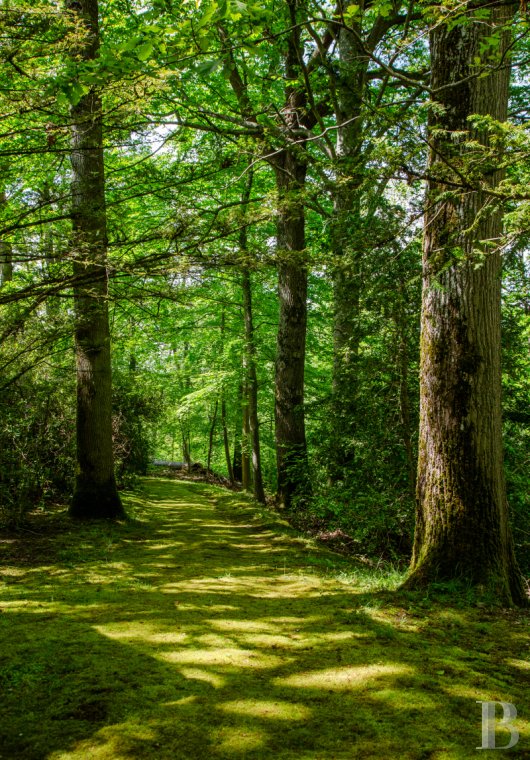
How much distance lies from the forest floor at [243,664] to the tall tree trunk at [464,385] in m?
0.49

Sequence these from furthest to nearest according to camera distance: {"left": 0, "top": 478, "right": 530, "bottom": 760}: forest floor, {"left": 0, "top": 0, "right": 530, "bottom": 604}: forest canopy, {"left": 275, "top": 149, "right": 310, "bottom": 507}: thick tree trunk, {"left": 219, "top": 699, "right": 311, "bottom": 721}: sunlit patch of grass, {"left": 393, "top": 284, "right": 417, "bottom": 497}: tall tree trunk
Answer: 1. {"left": 275, "top": 149, "right": 310, "bottom": 507}: thick tree trunk
2. {"left": 393, "top": 284, "right": 417, "bottom": 497}: tall tree trunk
3. {"left": 0, "top": 0, "right": 530, "bottom": 604}: forest canopy
4. {"left": 219, "top": 699, "right": 311, "bottom": 721}: sunlit patch of grass
5. {"left": 0, "top": 478, "right": 530, "bottom": 760}: forest floor

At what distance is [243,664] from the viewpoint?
121 inches

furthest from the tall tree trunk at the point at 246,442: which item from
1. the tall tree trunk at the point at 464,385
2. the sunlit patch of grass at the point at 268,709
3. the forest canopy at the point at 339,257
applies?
the sunlit patch of grass at the point at 268,709

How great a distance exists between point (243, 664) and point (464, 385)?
2.96 meters

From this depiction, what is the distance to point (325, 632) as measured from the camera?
3.66 metres

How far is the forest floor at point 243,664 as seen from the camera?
90.2 inches

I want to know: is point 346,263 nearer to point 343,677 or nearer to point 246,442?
point 343,677

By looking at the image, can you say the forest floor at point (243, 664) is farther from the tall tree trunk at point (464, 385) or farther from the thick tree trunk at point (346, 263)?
the thick tree trunk at point (346, 263)

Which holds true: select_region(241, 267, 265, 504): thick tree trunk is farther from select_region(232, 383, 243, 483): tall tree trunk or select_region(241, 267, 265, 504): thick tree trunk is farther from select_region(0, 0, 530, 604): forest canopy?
select_region(0, 0, 530, 604): forest canopy

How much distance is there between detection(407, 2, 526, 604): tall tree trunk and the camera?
447cm

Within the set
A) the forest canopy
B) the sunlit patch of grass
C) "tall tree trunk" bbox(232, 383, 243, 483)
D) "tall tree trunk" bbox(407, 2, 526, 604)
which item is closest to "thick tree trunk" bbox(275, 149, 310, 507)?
the forest canopy

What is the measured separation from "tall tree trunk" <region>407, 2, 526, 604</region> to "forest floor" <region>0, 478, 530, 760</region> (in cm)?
49

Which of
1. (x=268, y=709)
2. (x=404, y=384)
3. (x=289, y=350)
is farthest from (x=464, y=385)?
(x=289, y=350)

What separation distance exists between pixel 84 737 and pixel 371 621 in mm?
2291
